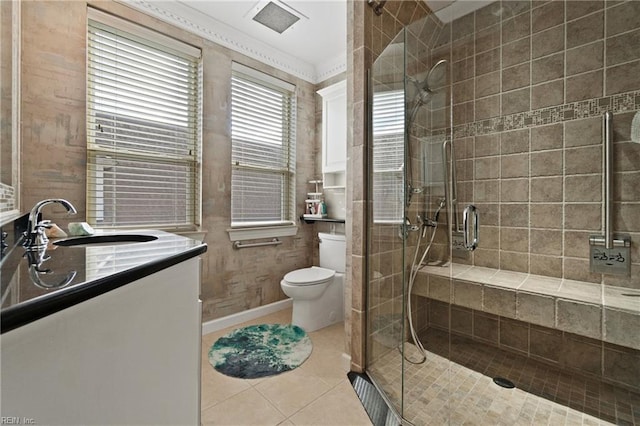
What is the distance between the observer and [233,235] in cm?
254

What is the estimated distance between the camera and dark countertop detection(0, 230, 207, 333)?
42cm

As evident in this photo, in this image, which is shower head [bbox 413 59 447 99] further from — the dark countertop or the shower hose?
the dark countertop

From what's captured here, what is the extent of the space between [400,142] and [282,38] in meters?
1.82

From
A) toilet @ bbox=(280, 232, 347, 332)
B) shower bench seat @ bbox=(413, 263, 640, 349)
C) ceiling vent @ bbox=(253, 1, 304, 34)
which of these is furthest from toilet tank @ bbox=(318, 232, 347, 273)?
ceiling vent @ bbox=(253, 1, 304, 34)

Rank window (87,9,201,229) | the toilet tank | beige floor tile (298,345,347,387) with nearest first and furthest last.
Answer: beige floor tile (298,345,347,387) < window (87,9,201,229) < the toilet tank

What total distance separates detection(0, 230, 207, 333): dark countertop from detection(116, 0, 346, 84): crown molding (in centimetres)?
204

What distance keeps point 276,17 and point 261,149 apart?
44.5 inches

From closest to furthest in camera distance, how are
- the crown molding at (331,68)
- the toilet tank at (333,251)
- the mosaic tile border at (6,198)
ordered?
the mosaic tile border at (6,198)
the toilet tank at (333,251)
the crown molding at (331,68)

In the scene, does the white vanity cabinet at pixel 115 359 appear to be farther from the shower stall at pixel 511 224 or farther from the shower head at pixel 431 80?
the shower head at pixel 431 80

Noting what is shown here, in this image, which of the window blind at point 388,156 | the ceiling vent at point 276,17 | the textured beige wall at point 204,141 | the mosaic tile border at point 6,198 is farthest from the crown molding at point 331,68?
the mosaic tile border at point 6,198

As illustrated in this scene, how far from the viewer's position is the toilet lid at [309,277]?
2.29 metres

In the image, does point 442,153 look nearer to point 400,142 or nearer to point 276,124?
point 400,142

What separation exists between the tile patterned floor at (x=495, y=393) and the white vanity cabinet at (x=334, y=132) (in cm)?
175

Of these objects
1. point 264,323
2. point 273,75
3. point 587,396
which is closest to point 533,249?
point 587,396
